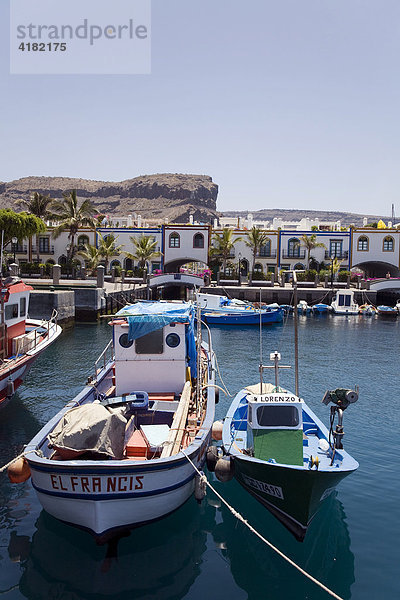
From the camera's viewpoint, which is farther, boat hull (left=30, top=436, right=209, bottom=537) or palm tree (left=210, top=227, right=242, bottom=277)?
palm tree (left=210, top=227, right=242, bottom=277)

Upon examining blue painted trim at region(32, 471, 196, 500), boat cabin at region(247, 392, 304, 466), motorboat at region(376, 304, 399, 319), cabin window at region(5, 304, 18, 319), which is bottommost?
motorboat at region(376, 304, 399, 319)

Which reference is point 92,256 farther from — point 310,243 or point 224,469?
point 224,469

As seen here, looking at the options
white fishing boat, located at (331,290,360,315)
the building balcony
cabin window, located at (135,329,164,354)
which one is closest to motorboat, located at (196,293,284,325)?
white fishing boat, located at (331,290,360,315)

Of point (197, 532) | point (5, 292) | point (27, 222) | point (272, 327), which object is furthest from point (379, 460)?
point (27, 222)

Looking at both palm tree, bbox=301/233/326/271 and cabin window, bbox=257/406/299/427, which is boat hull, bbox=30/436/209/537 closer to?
cabin window, bbox=257/406/299/427

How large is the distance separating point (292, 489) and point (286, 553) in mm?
1394

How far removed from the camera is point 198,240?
68.4 metres

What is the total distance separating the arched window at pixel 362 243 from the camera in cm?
6794

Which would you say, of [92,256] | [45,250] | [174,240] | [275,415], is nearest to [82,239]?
[45,250]

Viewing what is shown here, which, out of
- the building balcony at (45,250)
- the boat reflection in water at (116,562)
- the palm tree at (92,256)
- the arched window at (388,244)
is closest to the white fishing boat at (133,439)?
the boat reflection in water at (116,562)

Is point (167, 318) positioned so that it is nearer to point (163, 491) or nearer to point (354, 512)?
point (163, 491)

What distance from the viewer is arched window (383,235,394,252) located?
67500mm

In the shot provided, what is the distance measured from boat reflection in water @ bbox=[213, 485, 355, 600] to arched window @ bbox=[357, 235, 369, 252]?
59.1 metres

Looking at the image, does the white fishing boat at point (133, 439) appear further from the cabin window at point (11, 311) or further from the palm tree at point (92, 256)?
→ the palm tree at point (92, 256)
